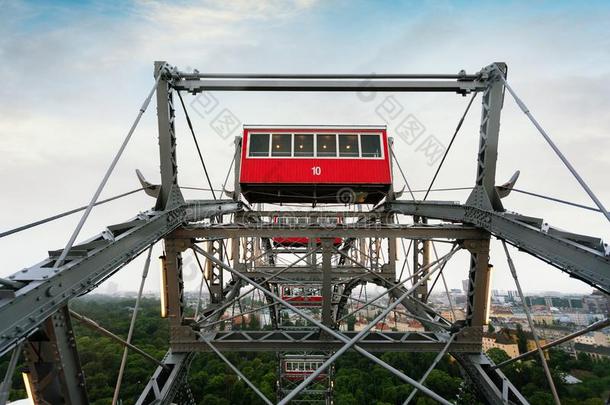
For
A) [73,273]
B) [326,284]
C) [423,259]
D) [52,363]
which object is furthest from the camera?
[423,259]

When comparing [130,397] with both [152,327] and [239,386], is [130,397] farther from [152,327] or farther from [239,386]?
[152,327]

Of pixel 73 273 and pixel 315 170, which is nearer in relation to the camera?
pixel 73 273

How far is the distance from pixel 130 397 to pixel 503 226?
59606 millimetres

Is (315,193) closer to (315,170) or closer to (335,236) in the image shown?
(315,170)

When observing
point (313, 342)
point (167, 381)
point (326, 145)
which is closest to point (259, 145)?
point (326, 145)

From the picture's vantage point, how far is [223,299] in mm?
10297

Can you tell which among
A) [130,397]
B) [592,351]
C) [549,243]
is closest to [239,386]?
[130,397]

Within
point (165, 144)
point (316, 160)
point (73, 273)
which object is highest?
point (316, 160)

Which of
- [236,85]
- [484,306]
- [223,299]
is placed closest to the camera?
[484,306]

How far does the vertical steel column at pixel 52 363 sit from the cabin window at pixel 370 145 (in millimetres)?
10992

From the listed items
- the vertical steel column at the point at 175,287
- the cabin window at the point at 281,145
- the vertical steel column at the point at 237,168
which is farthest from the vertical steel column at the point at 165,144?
the cabin window at the point at 281,145

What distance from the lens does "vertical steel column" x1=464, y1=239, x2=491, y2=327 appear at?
660cm

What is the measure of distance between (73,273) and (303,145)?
33.3 ft

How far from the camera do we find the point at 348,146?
1305 cm
